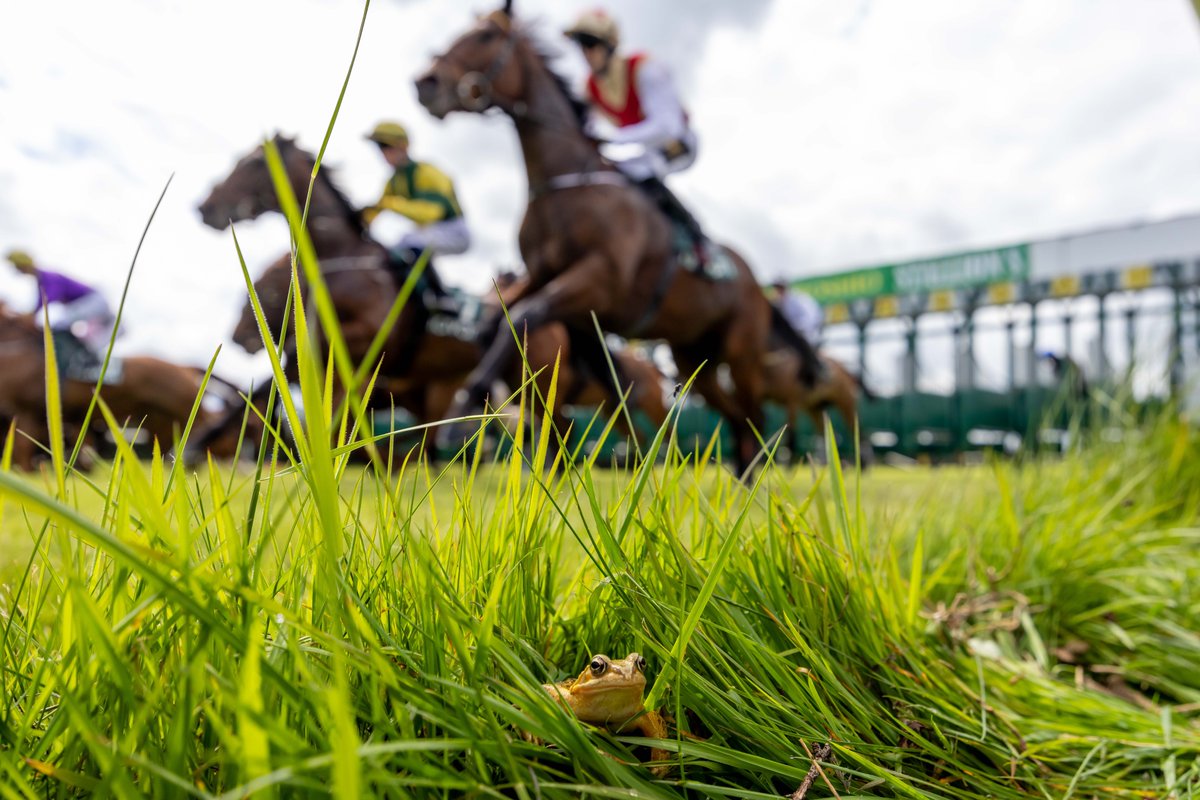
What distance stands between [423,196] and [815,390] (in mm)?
4413

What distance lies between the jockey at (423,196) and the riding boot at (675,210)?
163 cm

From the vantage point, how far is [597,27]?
14.3 ft

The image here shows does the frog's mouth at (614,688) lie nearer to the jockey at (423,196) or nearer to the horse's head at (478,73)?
the horse's head at (478,73)

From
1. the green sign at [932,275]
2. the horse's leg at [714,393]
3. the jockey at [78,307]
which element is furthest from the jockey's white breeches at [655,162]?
the green sign at [932,275]

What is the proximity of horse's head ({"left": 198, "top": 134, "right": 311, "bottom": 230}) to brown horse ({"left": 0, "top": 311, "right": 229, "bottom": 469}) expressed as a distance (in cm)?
219

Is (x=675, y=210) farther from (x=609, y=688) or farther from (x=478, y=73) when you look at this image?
(x=609, y=688)

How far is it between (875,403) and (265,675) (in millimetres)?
11872

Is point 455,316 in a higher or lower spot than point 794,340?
higher

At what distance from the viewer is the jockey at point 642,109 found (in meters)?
4.25

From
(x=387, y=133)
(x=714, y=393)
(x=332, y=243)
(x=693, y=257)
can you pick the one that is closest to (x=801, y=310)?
(x=714, y=393)

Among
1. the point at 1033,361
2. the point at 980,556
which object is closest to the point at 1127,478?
the point at 980,556

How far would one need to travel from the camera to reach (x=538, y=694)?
0.49 metres

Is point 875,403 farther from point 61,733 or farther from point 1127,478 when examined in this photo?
point 61,733

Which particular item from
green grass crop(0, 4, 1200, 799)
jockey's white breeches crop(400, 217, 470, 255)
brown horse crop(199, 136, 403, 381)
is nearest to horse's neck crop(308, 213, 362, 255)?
brown horse crop(199, 136, 403, 381)
